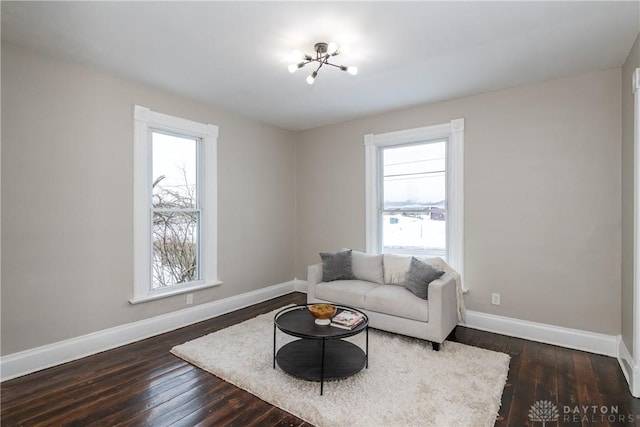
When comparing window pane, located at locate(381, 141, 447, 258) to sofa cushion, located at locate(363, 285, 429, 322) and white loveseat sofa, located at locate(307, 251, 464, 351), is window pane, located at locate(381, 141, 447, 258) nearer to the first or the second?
white loveseat sofa, located at locate(307, 251, 464, 351)

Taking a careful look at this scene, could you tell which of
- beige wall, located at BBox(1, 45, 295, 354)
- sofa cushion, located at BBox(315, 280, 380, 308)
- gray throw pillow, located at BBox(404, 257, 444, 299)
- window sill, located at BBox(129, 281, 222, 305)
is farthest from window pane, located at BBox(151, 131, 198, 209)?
gray throw pillow, located at BBox(404, 257, 444, 299)

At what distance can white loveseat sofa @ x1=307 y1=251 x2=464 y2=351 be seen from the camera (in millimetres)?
3102

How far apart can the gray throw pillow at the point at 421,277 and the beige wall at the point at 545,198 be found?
30.6 inches

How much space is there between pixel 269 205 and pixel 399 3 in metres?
3.47

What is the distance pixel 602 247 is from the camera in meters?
3.10

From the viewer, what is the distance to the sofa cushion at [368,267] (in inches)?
156

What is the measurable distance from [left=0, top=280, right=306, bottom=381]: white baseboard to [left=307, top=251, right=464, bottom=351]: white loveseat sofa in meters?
1.26

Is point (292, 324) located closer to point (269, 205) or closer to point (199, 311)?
point (199, 311)

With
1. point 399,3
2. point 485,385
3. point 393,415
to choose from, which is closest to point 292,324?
point 393,415

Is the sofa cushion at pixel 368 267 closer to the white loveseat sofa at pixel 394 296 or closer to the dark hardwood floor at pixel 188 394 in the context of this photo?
the white loveseat sofa at pixel 394 296

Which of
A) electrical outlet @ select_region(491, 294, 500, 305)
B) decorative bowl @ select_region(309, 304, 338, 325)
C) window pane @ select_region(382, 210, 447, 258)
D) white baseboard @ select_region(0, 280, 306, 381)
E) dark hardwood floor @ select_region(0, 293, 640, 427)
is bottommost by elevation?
dark hardwood floor @ select_region(0, 293, 640, 427)

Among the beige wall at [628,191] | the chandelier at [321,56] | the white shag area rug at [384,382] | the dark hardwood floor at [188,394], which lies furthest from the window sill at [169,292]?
the beige wall at [628,191]

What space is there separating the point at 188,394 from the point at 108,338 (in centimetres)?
138

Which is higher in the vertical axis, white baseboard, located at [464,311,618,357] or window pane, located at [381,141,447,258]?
window pane, located at [381,141,447,258]
